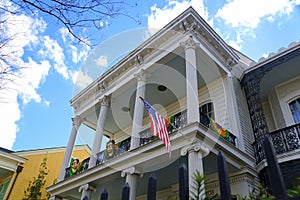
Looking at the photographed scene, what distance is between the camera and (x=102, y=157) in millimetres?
10117

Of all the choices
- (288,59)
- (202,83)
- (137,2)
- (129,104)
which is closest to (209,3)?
(137,2)

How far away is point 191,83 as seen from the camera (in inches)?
314

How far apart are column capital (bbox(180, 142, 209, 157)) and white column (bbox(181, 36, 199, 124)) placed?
2.43 ft

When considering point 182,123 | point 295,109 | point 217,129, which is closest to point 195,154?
point 217,129

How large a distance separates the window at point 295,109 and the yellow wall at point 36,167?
16.0 meters

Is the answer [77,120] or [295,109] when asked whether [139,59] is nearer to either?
[77,120]

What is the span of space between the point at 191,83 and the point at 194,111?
111 centimetres

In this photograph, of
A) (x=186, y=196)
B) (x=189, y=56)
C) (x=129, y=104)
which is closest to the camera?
(x=186, y=196)

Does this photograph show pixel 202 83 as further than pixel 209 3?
Yes

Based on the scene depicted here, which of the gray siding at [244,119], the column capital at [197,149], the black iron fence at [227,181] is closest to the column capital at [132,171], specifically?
the column capital at [197,149]

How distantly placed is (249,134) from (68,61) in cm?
792

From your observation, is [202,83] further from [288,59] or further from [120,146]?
[120,146]

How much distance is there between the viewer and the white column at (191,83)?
7.27 meters

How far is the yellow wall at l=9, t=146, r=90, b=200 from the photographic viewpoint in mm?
17016
